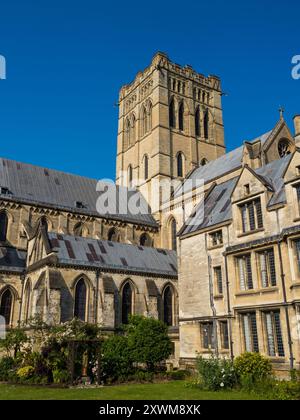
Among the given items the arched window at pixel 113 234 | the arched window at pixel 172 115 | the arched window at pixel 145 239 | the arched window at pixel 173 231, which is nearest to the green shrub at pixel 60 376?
the arched window at pixel 113 234

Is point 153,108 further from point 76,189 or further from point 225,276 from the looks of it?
point 225,276

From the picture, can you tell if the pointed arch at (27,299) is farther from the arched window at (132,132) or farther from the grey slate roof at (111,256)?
the arched window at (132,132)

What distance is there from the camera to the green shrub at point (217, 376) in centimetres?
1762

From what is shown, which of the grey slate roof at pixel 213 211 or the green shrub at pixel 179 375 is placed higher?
the grey slate roof at pixel 213 211

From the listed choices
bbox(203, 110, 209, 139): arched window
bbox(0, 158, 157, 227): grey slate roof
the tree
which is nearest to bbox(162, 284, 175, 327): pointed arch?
the tree

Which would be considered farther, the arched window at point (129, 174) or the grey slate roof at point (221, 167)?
the arched window at point (129, 174)

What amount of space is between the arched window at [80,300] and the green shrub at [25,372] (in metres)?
8.05

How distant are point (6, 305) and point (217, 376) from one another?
2040 centimetres

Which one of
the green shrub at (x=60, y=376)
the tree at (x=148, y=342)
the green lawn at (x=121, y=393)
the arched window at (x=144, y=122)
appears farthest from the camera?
the arched window at (x=144, y=122)

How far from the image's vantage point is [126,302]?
3275 centimetres

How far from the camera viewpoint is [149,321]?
2498 cm

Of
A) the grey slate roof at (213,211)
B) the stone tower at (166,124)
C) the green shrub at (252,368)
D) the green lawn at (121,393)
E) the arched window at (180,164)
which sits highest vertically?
the stone tower at (166,124)

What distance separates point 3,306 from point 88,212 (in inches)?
611
